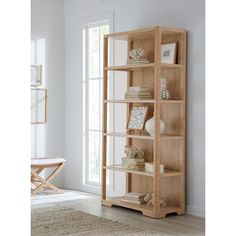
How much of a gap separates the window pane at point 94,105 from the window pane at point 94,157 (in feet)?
0.39

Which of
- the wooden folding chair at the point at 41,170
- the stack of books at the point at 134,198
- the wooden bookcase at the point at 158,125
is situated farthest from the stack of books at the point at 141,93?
the wooden folding chair at the point at 41,170

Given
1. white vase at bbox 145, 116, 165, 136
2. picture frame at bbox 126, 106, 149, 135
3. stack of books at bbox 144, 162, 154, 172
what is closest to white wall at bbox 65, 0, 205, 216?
white vase at bbox 145, 116, 165, 136

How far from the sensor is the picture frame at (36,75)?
20.9 ft

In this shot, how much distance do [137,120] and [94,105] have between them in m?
1.35

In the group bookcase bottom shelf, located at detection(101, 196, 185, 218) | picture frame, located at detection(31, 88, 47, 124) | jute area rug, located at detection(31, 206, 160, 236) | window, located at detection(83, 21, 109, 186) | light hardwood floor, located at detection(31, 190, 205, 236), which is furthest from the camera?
picture frame, located at detection(31, 88, 47, 124)

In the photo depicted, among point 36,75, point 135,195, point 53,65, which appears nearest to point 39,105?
point 36,75

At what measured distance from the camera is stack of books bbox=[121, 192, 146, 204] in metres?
4.98

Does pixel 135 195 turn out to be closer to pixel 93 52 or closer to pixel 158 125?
pixel 158 125

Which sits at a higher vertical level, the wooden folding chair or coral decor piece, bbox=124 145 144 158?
coral decor piece, bbox=124 145 144 158

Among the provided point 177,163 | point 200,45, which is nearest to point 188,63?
point 200,45

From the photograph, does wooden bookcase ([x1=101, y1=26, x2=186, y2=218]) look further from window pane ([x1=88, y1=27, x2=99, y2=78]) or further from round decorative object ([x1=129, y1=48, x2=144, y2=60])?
window pane ([x1=88, y1=27, x2=99, y2=78])

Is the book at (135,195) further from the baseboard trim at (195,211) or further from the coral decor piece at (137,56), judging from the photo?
the coral decor piece at (137,56)

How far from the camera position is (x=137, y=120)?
5.09m

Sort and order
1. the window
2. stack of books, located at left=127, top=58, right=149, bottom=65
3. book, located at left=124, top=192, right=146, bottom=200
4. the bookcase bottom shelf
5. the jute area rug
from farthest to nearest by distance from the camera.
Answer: the window → book, located at left=124, top=192, right=146, bottom=200 → stack of books, located at left=127, top=58, right=149, bottom=65 → the bookcase bottom shelf → the jute area rug
